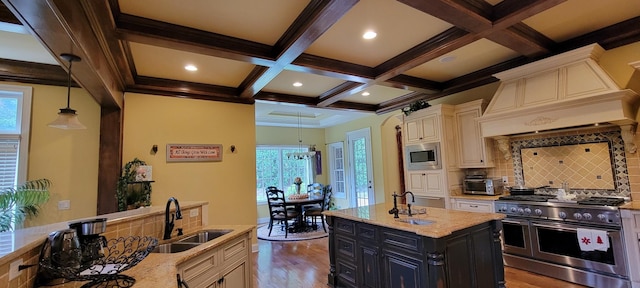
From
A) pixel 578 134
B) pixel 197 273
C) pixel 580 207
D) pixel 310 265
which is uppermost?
pixel 578 134

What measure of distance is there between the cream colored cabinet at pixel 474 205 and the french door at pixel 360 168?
276 cm

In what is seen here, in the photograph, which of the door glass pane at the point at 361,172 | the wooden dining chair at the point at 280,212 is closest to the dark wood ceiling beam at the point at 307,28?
the wooden dining chair at the point at 280,212

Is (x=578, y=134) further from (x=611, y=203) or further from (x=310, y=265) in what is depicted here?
(x=310, y=265)

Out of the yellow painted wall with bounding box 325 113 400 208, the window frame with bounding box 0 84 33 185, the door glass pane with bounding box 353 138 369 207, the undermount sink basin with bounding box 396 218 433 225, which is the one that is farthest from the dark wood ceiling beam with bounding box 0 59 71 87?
the door glass pane with bounding box 353 138 369 207

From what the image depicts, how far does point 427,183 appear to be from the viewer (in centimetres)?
453

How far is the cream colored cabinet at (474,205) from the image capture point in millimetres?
3668

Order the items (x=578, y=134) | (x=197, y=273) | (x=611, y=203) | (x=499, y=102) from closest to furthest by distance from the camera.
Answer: (x=197, y=273)
(x=611, y=203)
(x=578, y=134)
(x=499, y=102)

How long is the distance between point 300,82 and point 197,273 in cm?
314

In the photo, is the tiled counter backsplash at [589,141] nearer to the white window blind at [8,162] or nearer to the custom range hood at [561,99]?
the custom range hood at [561,99]

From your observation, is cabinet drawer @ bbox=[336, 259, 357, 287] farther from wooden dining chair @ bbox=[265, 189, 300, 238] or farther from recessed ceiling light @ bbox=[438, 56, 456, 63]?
recessed ceiling light @ bbox=[438, 56, 456, 63]

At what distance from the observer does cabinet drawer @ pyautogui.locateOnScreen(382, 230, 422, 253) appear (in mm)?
2323

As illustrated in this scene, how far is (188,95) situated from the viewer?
438cm

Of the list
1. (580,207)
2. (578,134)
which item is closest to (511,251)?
(580,207)

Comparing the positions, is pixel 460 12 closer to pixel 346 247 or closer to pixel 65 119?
pixel 346 247
